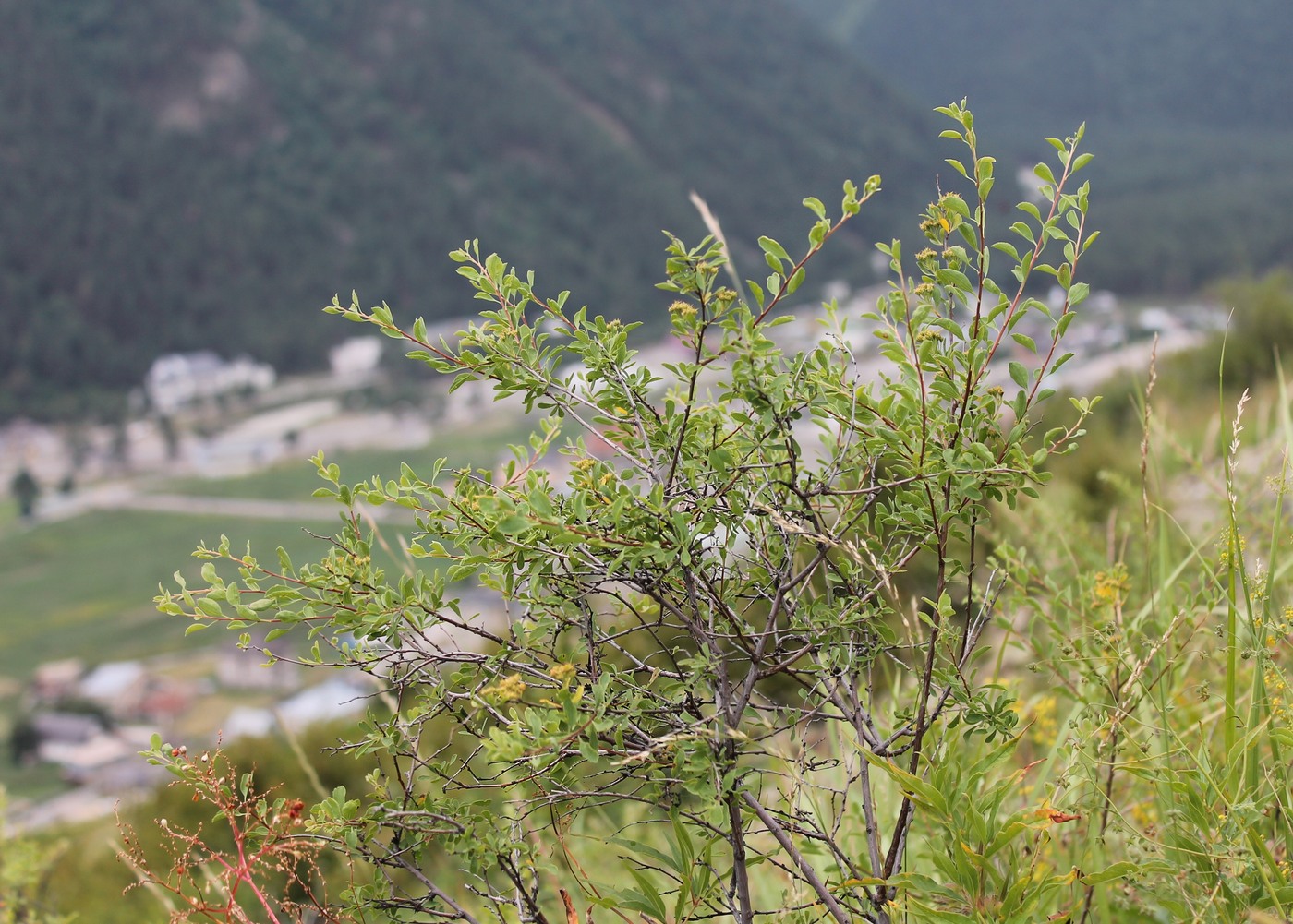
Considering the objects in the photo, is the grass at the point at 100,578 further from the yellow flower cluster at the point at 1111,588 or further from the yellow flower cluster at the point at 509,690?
the yellow flower cluster at the point at 509,690

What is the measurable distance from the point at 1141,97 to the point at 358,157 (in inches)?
3380

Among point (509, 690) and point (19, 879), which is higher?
point (509, 690)

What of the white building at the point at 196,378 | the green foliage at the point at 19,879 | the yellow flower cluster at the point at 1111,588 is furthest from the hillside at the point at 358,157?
the yellow flower cluster at the point at 1111,588

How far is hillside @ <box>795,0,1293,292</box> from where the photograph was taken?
206ft

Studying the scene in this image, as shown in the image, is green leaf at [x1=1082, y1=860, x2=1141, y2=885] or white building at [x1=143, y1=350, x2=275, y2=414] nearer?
green leaf at [x1=1082, y1=860, x2=1141, y2=885]

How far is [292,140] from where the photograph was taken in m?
82.2

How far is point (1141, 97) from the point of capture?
108 m

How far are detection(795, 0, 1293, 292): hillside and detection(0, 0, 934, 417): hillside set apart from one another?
17.1 meters

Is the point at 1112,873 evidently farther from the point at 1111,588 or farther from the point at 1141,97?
the point at 1141,97

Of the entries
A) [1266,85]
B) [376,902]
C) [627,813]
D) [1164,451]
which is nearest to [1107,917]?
[376,902]

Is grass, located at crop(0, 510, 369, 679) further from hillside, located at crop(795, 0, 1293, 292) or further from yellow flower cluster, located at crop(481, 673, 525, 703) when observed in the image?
hillside, located at crop(795, 0, 1293, 292)

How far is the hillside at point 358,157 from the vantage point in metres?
69.9

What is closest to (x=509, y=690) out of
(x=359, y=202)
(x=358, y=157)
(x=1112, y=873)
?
(x=1112, y=873)

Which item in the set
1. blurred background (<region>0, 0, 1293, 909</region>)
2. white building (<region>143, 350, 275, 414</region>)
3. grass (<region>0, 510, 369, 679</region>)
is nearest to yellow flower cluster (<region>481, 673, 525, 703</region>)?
blurred background (<region>0, 0, 1293, 909</region>)
